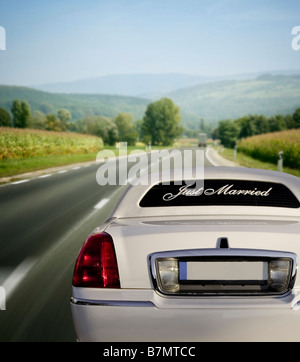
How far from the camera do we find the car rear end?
2.43 meters

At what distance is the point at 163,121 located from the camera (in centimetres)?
13900

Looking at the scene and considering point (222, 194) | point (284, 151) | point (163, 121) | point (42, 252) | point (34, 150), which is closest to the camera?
point (222, 194)

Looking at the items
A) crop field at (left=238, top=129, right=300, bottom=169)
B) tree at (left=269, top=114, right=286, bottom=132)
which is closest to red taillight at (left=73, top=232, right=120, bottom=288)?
crop field at (left=238, top=129, right=300, bottom=169)

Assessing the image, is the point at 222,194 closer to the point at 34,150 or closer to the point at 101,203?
the point at 101,203

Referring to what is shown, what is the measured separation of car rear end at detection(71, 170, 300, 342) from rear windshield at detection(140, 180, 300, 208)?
27.0 inches

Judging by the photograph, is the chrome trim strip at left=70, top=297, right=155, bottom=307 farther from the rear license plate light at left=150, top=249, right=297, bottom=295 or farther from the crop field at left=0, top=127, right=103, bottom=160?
the crop field at left=0, top=127, right=103, bottom=160

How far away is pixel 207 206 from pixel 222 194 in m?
0.35

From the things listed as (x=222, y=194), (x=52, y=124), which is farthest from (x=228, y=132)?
(x=222, y=194)

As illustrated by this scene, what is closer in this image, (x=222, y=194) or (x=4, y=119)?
(x=222, y=194)

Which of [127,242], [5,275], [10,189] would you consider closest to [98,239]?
[127,242]

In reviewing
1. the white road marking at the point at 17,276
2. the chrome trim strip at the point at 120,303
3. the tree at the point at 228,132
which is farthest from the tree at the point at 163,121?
the chrome trim strip at the point at 120,303

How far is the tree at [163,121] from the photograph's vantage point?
138375 mm

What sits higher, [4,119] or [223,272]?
[4,119]

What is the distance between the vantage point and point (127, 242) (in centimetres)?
267
